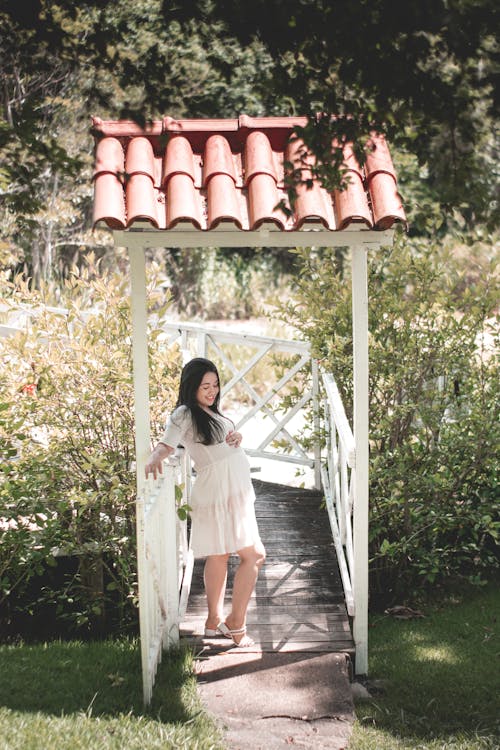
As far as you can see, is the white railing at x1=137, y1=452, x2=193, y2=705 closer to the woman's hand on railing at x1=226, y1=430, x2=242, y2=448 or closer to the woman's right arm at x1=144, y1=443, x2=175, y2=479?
the woman's right arm at x1=144, y1=443, x2=175, y2=479

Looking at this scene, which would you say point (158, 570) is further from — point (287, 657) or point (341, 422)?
point (341, 422)

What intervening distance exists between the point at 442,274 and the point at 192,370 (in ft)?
6.72

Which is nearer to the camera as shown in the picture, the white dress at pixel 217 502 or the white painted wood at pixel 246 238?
the white painted wood at pixel 246 238

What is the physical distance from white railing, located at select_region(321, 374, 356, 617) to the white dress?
23.6 inches

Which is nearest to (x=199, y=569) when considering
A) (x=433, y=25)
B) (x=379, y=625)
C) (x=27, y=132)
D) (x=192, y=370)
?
(x=379, y=625)

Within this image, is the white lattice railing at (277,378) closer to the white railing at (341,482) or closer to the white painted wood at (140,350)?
the white railing at (341,482)

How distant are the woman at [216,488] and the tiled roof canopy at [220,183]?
3.28ft

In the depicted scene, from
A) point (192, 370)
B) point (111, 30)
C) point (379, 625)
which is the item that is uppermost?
point (111, 30)

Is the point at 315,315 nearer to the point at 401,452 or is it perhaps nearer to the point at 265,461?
the point at 401,452

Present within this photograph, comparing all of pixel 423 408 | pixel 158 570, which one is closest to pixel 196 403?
pixel 158 570

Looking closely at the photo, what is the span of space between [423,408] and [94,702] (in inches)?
108

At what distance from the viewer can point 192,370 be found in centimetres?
461

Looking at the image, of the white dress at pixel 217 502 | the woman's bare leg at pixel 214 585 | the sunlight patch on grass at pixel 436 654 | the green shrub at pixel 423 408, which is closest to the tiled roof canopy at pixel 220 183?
the white dress at pixel 217 502

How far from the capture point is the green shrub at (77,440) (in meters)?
5.12
